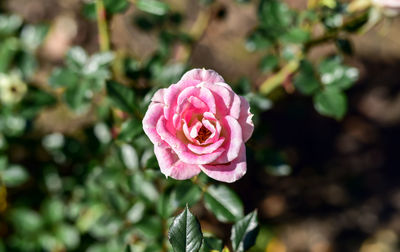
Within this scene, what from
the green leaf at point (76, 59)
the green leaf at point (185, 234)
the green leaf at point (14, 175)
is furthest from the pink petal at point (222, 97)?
the green leaf at point (14, 175)

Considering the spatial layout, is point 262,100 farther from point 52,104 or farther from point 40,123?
point 40,123

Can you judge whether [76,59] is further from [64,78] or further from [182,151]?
[182,151]

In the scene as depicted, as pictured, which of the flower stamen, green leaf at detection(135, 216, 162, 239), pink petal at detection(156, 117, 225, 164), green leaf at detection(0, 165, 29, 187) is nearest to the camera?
pink petal at detection(156, 117, 225, 164)

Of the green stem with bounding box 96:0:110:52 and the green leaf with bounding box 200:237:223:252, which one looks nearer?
the green leaf with bounding box 200:237:223:252

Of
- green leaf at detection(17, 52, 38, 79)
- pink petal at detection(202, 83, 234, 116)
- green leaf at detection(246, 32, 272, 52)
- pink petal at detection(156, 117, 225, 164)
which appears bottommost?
green leaf at detection(17, 52, 38, 79)

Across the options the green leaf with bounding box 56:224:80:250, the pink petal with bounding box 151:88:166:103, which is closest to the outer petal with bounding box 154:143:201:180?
the pink petal with bounding box 151:88:166:103

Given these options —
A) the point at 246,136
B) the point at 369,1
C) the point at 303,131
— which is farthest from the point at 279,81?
the point at 303,131

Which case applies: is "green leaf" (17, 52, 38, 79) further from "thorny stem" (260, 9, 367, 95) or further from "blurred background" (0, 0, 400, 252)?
"thorny stem" (260, 9, 367, 95)

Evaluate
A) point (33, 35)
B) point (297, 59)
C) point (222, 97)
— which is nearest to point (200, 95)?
point (222, 97)
